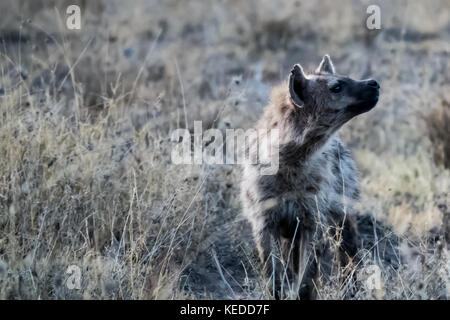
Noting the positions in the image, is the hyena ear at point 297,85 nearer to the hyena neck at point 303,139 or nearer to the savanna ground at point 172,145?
the hyena neck at point 303,139

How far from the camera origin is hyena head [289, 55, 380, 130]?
4828 mm

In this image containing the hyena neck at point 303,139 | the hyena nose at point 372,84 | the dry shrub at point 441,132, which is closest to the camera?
the hyena nose at point 372,84

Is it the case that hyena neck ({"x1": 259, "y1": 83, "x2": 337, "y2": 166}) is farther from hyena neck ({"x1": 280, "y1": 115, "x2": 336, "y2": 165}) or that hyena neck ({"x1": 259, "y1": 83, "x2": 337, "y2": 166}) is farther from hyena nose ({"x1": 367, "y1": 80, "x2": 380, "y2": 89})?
hyena nose ({"x1": 367, "y1": 80, "x2": 380, "y2": 89})

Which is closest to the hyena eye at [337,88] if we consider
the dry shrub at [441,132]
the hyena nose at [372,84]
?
the hyena nose at [372,84]

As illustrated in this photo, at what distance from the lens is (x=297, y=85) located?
196 inches

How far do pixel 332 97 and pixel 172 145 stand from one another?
1.90 meters

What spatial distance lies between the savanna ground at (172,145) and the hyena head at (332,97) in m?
0.91

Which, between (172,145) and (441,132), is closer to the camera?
(172,145)

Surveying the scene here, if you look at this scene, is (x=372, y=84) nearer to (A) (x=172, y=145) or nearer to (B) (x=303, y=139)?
(B) (x=303, y=139)

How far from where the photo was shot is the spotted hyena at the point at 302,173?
16.1 ft

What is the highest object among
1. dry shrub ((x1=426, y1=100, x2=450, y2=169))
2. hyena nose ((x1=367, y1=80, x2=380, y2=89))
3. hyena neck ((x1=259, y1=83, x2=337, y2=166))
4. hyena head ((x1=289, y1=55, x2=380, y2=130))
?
hyena nose ((x1=367, y1=80, x2=380, y2=89))

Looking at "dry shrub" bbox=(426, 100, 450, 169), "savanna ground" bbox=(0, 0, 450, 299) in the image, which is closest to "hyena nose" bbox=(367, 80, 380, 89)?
"savanna ground" bbox=(0, 0, 450, 299)

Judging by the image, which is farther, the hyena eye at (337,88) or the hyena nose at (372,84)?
the hyena eye at (337,88)

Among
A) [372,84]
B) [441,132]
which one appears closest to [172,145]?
[372,84]
